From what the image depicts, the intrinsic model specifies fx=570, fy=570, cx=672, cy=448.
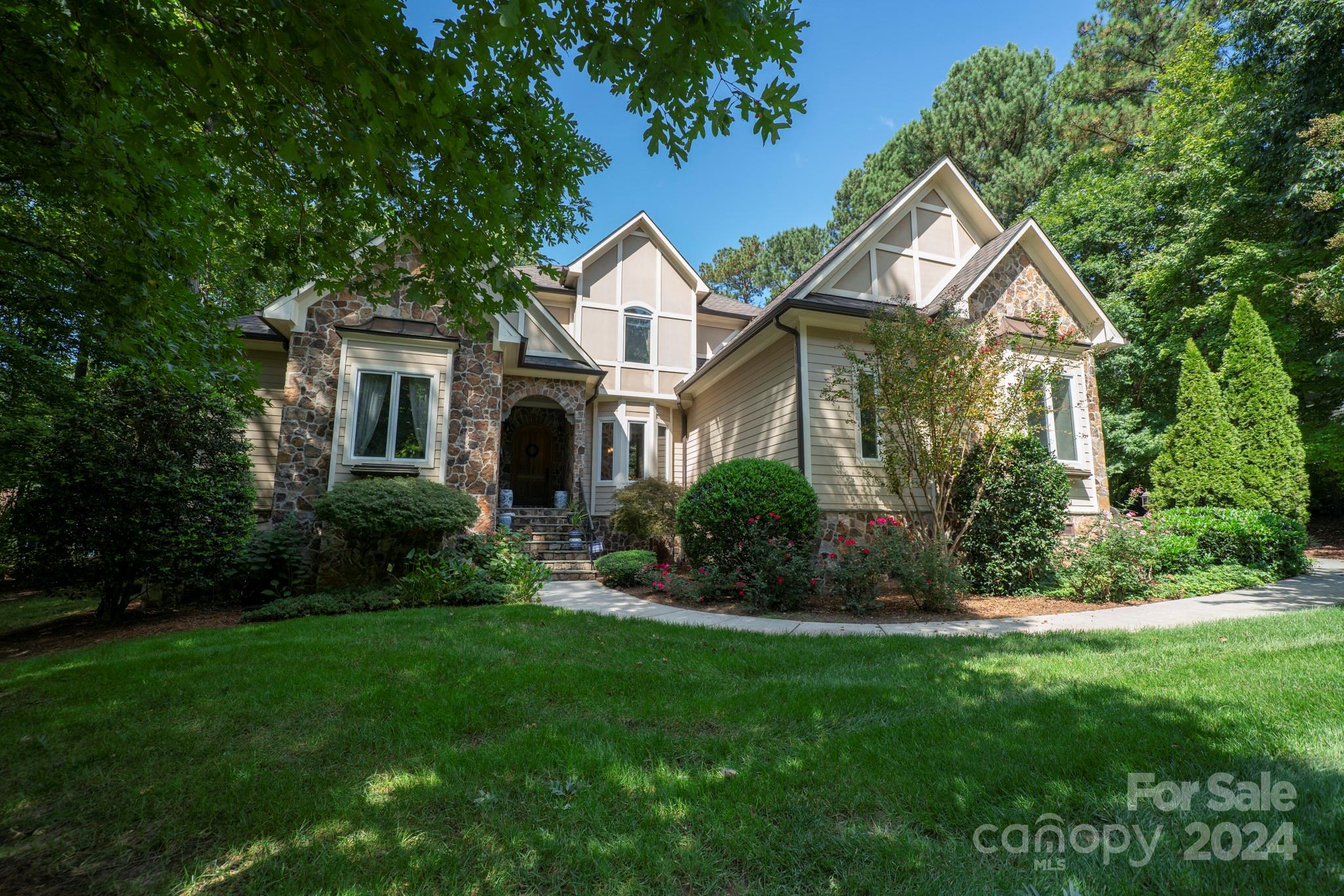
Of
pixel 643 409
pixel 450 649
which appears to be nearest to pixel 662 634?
pixel 450 649

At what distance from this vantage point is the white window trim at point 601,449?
14.0 meters

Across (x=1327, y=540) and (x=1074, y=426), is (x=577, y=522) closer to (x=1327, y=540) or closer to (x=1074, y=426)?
(x=1074, y=426)

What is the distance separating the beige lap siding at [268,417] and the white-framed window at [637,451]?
7.42 meters

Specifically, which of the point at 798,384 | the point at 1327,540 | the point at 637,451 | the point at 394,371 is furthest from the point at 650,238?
the point at 1327,540

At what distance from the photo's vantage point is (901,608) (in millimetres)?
7254

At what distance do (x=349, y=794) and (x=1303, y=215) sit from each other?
695 inches

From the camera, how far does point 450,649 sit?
15.1ft

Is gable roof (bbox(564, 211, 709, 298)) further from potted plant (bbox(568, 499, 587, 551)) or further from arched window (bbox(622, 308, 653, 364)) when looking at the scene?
potted plant (bbox(568, 499, 587, 551))

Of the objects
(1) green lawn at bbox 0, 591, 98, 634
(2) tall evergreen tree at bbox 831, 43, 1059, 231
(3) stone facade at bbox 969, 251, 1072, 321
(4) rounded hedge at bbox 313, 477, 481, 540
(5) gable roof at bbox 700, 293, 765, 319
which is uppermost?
(2) tall evergreen tree at bbox 831, 43, 1059, 231

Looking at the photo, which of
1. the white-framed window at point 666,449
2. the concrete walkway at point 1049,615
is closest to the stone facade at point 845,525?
the concrete walkway at point 1049,615

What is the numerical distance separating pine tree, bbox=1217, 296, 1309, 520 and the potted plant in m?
12.9

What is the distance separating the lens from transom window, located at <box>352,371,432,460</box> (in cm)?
962

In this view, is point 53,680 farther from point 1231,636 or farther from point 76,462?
point 1231,636

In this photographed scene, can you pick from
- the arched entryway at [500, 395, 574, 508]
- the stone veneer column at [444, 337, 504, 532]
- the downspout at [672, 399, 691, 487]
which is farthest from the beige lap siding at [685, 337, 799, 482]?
the stone veneer column at [444, 337, 504, 532]
